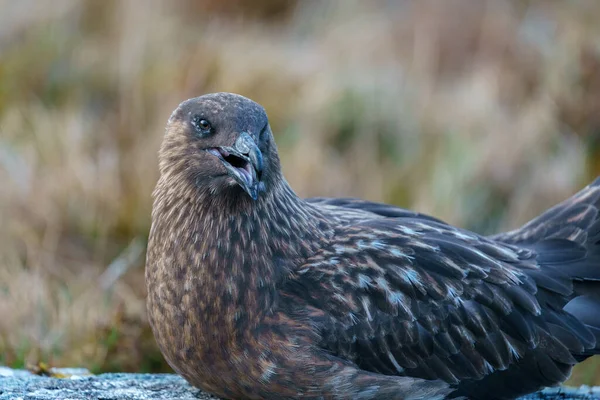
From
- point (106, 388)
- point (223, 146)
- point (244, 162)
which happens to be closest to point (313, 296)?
point (244, 162)

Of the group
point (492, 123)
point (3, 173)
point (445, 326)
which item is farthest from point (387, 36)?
point (445, 326)

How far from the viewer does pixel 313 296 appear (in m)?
4.30

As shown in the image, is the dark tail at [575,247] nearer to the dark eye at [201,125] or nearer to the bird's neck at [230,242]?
the bird's neck at [230,242]

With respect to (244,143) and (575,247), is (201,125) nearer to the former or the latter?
(244,143)

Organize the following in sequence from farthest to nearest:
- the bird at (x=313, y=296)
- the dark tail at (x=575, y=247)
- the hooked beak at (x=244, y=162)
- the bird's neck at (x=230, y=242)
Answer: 1. the dark tail at (x=575, y=247)
2. the bird's neck at (x=230, y=242)
3. the bird at (x=313, y=296)
4. the hooked beak at (x=244, y=162)

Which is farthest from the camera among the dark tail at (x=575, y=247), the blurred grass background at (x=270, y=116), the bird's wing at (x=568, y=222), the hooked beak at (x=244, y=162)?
the blurred grass background at (x=270, y=116)

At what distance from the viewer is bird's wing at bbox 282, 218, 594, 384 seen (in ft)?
14.2

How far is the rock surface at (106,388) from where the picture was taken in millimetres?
4301


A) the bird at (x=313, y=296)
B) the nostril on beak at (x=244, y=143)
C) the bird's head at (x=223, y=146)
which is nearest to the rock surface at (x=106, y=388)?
the bird at (x=313, y=296)

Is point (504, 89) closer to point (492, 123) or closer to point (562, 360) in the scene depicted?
point (492, 123)

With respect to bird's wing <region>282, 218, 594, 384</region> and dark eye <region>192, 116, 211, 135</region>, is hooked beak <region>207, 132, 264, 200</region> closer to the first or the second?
dark eye <region>192, 116, 211, 135</region>

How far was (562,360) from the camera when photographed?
4547 millimetres

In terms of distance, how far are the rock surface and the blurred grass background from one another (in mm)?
663

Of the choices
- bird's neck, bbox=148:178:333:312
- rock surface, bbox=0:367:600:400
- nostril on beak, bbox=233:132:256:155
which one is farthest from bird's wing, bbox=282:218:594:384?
nostril on beak, bbox=233:132:256:155
